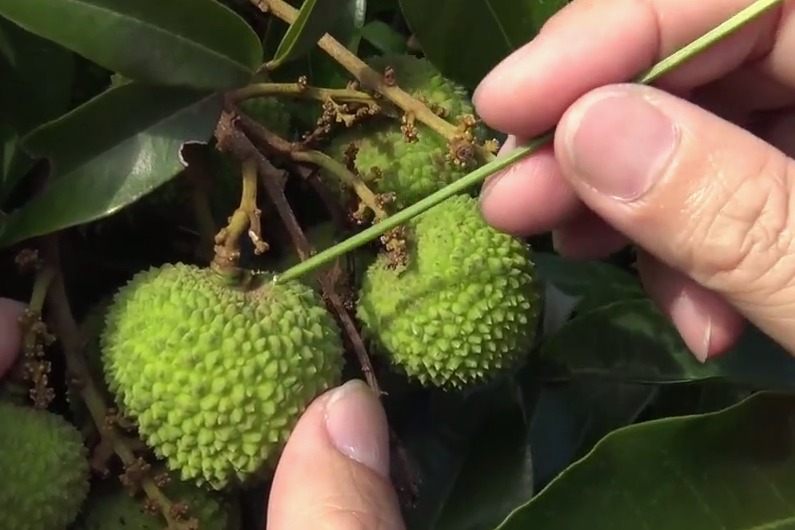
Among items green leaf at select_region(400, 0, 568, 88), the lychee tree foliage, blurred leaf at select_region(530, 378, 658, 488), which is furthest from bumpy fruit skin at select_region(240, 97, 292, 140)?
blurred leaf at select_region(530, 378, 658, 488)

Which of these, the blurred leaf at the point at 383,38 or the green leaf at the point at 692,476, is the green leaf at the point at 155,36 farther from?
the green leaf at the point at 692,476

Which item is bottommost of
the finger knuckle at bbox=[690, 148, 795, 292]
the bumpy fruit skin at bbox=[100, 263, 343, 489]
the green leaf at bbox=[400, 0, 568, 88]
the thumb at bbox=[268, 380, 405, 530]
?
the thumb at bbox=[268, 380, 405, 530]

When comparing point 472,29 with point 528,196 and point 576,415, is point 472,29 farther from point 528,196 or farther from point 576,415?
point 576,415

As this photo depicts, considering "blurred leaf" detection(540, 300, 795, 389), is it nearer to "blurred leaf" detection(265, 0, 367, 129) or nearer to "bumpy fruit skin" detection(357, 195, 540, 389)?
"bumpy fruit skin" detection(357, 195, 540, 389)

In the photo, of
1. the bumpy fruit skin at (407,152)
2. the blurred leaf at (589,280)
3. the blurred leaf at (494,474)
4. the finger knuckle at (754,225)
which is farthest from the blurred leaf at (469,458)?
the finger knuckle at (754,225)

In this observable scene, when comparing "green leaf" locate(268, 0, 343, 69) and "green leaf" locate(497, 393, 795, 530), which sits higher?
"green leaf" locate(268, 0, 343, 69)

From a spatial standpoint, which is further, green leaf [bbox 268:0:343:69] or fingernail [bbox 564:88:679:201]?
green leaf [bbox 268:0:343:69]

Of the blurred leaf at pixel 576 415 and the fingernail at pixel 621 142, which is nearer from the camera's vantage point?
the fingernail at pixel 621 142
